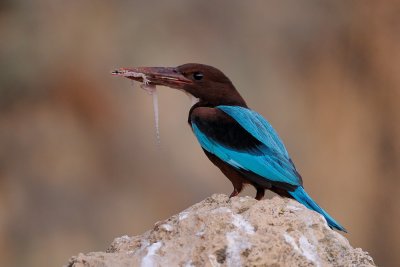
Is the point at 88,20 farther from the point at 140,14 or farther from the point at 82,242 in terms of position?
the point at 82,242

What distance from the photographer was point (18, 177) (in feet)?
21.6

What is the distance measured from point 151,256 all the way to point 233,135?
1.09 metres

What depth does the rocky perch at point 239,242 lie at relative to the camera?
8.63ft

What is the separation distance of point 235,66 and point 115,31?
80 centimetres

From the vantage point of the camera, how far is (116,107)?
657cm

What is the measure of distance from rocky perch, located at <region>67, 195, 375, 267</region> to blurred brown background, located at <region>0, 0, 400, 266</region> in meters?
3.65

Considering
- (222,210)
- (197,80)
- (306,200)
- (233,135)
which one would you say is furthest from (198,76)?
(222,210)

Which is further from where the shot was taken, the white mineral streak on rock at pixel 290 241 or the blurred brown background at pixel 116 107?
the blurred brown background at pixel 116 107

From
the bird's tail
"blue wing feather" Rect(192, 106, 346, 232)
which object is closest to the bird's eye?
"blue wing feather" Rect(192, 106, 346, 232)

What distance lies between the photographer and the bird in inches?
139

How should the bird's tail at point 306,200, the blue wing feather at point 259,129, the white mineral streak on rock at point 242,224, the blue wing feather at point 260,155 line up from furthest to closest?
the blue wing feather at point 259,129, the blue wing feather at point 260,155, the bird's tail at point 306,200, the white mineral streak on rock at point 242,224

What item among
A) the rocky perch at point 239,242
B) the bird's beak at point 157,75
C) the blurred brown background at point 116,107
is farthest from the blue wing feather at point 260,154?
the blurred brown background at point 116,107

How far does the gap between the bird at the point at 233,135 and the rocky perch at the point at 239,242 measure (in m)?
0.55

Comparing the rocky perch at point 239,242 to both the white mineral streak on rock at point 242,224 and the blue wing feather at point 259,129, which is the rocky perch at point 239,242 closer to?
the white mineral streak on rock at point 242,224
